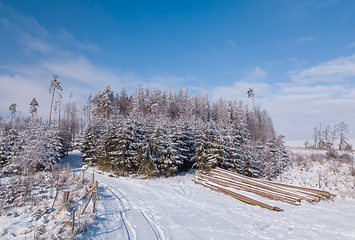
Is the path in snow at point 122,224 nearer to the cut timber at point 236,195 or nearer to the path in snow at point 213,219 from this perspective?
the path in snow at point 213,219

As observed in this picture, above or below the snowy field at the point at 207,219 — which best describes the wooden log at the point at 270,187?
above

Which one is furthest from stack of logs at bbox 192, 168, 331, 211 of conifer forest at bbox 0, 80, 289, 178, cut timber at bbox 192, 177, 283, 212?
conifer forest at bbox 0, 80, 289, 178

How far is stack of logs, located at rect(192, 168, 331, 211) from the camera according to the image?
37.4 ft

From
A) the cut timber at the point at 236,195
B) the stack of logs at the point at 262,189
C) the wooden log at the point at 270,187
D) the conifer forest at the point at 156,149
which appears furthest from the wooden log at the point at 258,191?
the conifer forest at the point at 156,149

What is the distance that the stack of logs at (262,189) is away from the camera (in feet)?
37.4

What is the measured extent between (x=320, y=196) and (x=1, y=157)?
37.2 m

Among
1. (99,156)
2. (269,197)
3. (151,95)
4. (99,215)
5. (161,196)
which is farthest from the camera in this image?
(151,95)

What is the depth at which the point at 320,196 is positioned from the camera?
37.9 ft

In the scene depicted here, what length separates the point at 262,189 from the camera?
13227mm

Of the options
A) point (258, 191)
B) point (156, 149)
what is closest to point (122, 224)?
point (258, 191)

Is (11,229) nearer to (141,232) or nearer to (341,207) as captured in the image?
(141,232)

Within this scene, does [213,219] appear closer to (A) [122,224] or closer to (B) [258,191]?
(A) [122,224]

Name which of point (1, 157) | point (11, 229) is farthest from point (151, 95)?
point (11, 229)

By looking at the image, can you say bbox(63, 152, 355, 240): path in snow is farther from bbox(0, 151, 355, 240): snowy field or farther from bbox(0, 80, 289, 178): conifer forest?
bbox(0, 80, 289, 178): conifer forest
